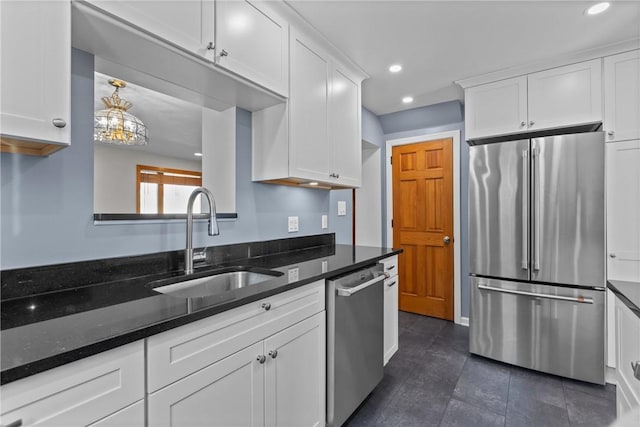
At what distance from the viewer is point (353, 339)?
173 centimetres

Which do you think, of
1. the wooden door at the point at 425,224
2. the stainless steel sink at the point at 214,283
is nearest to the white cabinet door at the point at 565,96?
the wooden door at the point at 425,224

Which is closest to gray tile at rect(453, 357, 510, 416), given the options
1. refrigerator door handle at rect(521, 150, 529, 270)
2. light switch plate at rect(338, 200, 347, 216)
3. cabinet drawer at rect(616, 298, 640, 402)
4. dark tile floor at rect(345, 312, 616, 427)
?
dark tile floor at rect(345, 312, 616, 427)

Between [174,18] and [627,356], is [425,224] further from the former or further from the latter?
[174,18]

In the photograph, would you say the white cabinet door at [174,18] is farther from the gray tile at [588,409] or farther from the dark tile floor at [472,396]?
the gray tile at [588,409]

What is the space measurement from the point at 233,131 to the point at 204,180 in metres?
0.38

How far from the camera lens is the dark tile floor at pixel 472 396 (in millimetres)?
1832

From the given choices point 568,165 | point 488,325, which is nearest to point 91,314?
point 488,325

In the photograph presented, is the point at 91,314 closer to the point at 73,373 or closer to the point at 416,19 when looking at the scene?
the point at 73,373

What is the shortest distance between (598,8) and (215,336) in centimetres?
273

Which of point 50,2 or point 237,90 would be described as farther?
point 237,90

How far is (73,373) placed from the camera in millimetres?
708

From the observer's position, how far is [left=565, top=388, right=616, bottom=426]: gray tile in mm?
1821

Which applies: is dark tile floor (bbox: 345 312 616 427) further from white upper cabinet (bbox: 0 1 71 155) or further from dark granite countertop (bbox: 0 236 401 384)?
white upper cabinet (bbox: 0 1 71 155)

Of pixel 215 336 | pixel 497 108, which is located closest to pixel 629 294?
pixel 215 336
